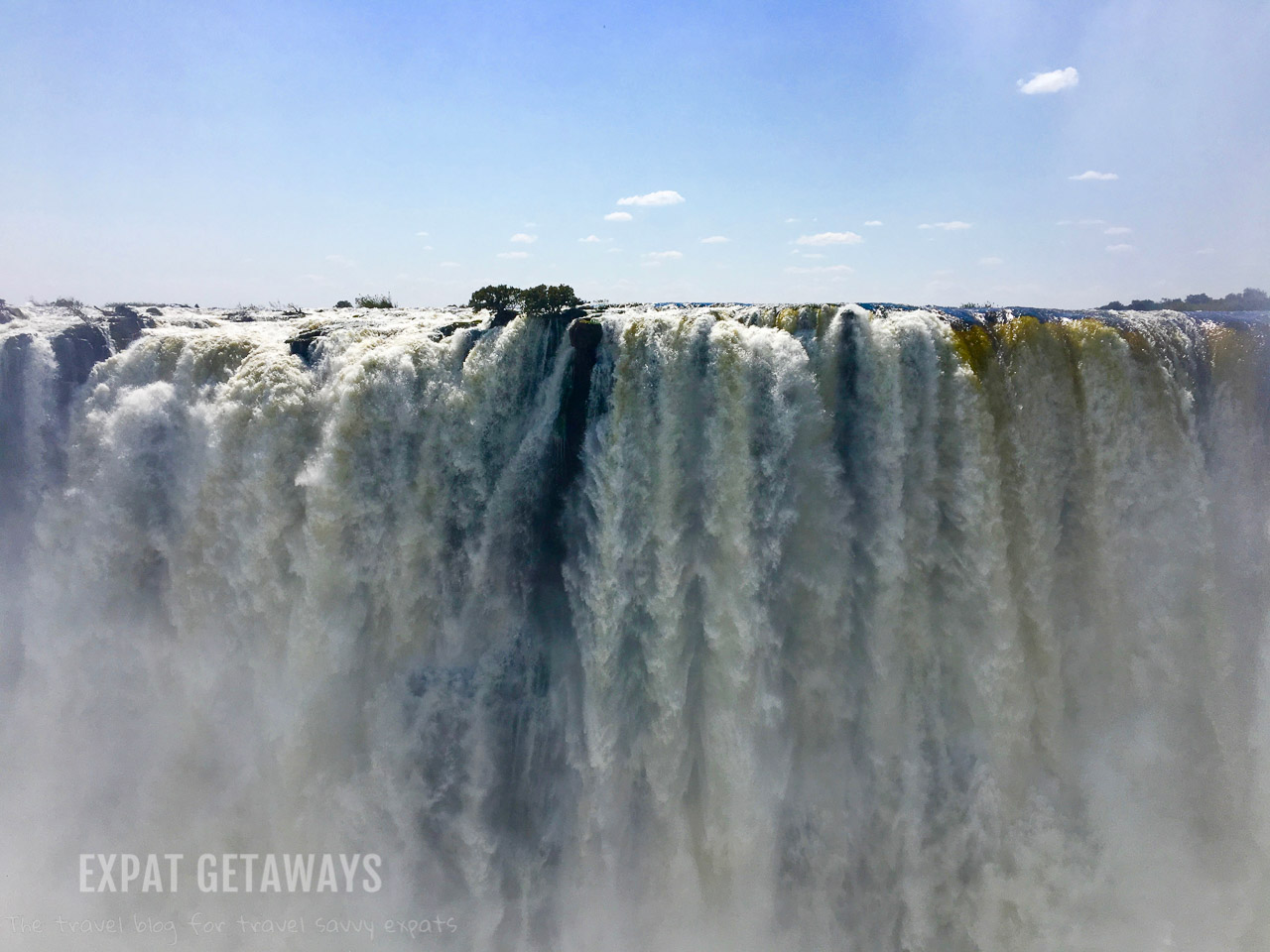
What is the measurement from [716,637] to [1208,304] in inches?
602

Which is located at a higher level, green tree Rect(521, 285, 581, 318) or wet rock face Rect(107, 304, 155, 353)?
green tree Rect(521, 285, 581, 318)

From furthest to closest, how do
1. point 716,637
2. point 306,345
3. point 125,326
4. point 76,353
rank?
point 125,326 → point 76,353 → point 306,345 → point 716,637

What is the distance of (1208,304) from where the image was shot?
16406 millimetres

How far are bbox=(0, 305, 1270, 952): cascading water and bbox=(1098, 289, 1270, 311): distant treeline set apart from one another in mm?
3657

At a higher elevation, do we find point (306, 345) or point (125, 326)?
point (125, 326)

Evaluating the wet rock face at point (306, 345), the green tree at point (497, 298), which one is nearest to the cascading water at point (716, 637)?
the wet rock face at point (306, 345)

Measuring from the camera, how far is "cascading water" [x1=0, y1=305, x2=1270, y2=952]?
1040cm

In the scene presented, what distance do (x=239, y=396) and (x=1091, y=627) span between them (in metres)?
14.7

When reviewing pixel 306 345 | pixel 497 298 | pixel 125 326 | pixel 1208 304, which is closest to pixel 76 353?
pixel 125 326

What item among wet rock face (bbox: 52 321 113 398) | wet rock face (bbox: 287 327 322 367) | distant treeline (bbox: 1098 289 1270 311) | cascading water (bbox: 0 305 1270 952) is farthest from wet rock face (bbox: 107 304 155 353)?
distant treeline (bbox: 1098 289 1270 311)

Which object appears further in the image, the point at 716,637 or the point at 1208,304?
the point at 1208,304

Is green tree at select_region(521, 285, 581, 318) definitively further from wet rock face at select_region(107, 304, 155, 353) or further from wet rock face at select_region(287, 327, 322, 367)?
wet rock face at select_region(107, 304, 155, 353)

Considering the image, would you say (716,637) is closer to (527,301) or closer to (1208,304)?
(527,301)

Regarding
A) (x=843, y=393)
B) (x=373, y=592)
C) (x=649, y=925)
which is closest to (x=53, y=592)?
(x=373, y=592)
